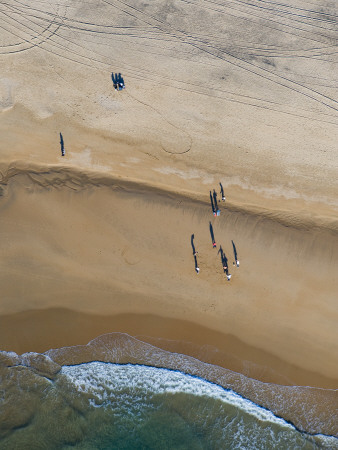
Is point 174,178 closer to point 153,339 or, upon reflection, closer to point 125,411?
point 153,339

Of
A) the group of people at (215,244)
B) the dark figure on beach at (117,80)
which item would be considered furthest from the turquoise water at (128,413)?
the dark figure on beach at (117,80)

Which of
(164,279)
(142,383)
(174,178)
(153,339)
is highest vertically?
(174,178)

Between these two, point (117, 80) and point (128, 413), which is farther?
point (117, 80)

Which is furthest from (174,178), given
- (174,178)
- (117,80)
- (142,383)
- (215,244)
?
(142,383)

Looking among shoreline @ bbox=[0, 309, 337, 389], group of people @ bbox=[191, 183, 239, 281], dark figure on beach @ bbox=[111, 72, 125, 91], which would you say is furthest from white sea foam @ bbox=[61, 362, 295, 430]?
dark figure on beach @ bbox=[111, 72, 125, 91]

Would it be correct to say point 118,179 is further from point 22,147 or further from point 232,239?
point 232,239

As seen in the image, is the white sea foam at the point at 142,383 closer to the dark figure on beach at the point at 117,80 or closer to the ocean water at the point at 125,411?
the ocean water at the point at 125,411
